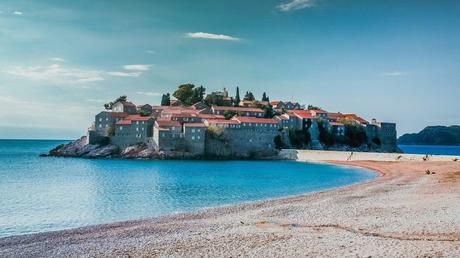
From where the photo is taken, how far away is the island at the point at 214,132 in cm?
7538

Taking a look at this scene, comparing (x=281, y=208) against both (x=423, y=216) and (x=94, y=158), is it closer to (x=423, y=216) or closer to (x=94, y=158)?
(x=423, y=216)

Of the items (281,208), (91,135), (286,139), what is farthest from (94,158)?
(281,208)

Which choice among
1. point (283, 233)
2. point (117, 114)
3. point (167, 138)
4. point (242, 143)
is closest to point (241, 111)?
point (242, 143)

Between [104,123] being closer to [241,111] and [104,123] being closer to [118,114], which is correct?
[118,114]

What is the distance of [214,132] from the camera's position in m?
76.1

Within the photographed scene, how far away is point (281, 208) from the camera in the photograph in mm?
20984

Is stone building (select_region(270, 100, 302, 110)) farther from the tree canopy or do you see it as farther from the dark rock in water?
the dark rock in water

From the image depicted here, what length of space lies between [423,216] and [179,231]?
933 centimetres

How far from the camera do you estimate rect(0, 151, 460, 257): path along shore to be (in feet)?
40.5

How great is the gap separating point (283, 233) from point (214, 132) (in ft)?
202

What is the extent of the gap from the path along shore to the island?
53.2 m

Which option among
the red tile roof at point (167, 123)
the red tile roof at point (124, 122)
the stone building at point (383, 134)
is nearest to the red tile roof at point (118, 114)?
the red tile roof at point (124, 122)

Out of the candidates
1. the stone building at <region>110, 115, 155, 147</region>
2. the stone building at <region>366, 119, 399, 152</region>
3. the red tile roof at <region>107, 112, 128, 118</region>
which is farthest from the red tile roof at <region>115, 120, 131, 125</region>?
Result: the stone building at <region>366, 119, 399, 152</region>

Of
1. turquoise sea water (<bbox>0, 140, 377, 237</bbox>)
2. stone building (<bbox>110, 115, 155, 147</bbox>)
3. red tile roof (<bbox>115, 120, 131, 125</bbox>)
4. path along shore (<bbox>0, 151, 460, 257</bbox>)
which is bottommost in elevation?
turquoise sea water (<bbox>0, 140, 377, 237</bbox>)
